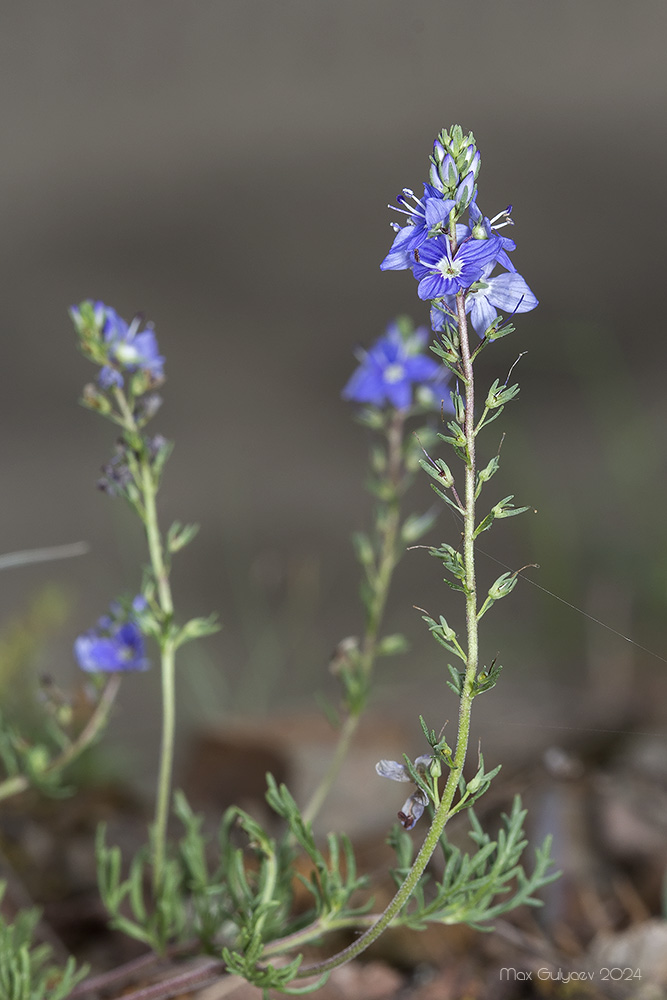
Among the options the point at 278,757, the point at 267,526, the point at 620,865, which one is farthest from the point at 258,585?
the point at 620,865

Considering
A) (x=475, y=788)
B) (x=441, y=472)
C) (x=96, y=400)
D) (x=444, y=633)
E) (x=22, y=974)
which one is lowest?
(x=22, y=974)

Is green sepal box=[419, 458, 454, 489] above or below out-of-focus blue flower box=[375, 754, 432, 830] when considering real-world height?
above

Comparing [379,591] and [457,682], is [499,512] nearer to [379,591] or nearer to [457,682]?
[457,682]

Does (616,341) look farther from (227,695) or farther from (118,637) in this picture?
(118,637)

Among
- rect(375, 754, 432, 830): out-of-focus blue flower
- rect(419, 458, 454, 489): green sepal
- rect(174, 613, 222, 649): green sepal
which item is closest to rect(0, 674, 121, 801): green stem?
rect(174, 613, 222, 649): green sepal

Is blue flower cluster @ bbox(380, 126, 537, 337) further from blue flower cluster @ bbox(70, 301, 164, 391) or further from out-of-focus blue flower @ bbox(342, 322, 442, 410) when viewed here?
out-of-focus blue flower @ bbox(342, 322, 442, 410)

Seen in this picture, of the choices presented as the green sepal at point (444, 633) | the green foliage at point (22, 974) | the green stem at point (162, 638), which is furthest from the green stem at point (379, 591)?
the green sepal at point (444, 633)

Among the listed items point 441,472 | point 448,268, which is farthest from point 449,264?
point 441,472
